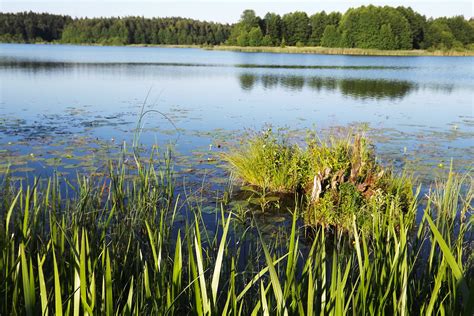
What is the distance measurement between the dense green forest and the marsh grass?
75.3 m

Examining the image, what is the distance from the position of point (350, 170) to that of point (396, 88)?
18557mm

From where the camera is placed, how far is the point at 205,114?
45.4 feet

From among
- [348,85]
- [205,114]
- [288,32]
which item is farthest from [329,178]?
[288,32]

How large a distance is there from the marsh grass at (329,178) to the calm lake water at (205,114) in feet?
3.88

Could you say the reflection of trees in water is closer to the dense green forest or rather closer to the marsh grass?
the marsh grass

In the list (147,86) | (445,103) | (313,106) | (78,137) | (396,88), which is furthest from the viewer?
(396,88)

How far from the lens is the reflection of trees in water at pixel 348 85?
20.6 meters

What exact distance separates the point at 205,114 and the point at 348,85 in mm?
12536

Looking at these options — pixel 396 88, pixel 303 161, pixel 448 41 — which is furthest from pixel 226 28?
pixel 303 161

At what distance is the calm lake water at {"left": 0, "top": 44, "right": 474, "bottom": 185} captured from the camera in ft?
28.7

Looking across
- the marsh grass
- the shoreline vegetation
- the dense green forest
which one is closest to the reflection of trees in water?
the marsh grass

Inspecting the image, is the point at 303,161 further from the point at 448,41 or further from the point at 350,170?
the point at 448,41

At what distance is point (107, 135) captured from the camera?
10297 millimetres

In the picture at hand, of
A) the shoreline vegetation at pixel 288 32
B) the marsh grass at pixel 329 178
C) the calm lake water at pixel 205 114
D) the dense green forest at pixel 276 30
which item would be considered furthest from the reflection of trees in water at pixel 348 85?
the dense green forest at pixel 276 30
